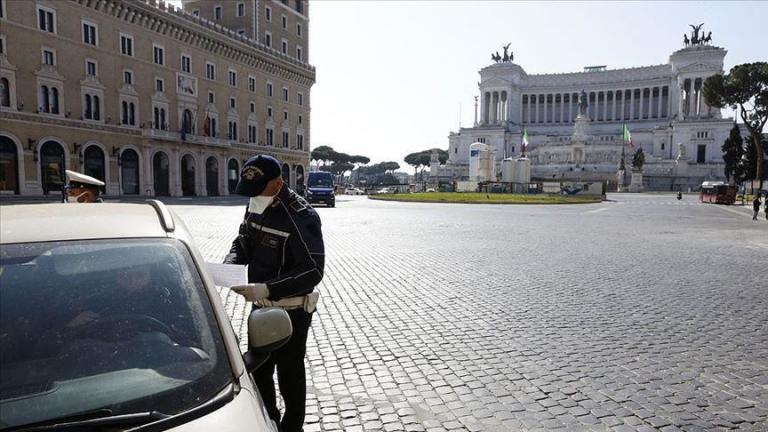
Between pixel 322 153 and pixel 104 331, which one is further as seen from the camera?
pixel 322 153

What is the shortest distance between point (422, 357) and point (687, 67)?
101m

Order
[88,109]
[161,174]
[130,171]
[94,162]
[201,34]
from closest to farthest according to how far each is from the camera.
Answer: [88,109], [94,162], [130,171], [161,174], [201,34]

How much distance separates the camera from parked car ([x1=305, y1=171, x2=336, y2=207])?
102ft

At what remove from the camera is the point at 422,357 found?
484 centimetres

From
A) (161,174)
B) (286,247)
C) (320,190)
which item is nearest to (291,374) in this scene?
(286,247)

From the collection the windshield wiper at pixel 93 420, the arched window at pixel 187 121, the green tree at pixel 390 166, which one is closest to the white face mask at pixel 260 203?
the windshield wiper at pixel 93 420

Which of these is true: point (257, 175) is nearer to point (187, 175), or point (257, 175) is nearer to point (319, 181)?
point (319, 181)

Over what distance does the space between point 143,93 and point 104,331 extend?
4526 centimetres

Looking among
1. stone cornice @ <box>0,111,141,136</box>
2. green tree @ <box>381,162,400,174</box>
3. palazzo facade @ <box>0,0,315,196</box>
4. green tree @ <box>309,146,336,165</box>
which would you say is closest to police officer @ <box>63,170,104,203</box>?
palazzo facade @ <box>0,0,315,196</box>

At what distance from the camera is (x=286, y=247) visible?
300 centimetres

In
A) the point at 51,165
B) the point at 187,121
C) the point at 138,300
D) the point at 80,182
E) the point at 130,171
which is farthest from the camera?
the point at 187,121

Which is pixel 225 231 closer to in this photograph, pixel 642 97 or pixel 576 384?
pixel 576 384

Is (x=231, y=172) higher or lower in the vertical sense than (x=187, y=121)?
lower

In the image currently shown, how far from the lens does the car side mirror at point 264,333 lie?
2.21 m
